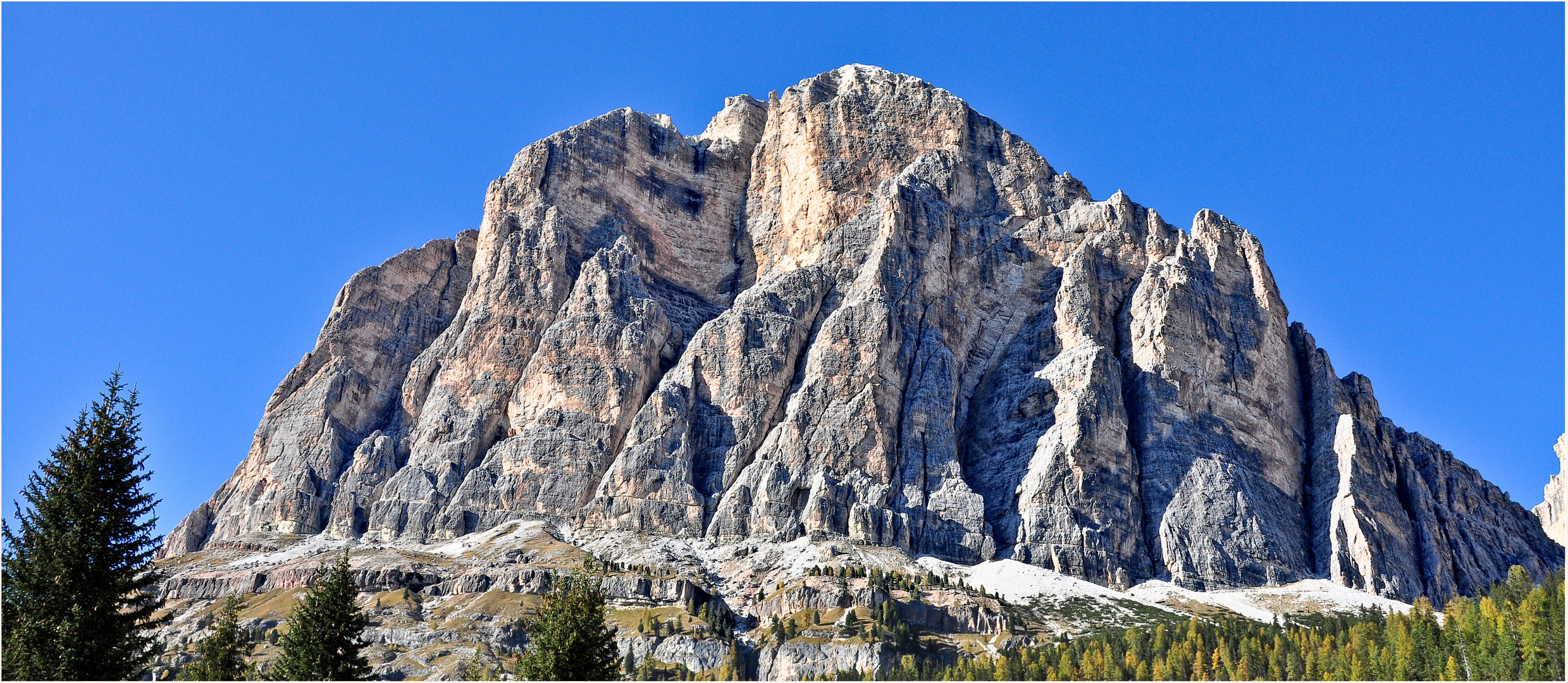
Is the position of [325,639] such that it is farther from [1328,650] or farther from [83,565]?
[1328,650]

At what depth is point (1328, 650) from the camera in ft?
538

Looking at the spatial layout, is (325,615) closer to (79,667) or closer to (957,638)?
(79,667)

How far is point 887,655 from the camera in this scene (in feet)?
619

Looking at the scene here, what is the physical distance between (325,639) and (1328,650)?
139160 mm

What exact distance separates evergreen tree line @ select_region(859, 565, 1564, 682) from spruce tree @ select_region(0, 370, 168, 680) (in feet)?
447

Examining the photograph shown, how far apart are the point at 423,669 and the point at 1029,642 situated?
90.3 meters

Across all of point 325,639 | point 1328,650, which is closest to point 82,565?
point 325,639

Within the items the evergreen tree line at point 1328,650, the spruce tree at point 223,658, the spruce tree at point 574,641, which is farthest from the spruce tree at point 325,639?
the evergreen tree line at point 1328,650

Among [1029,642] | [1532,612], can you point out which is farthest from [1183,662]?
[1532,612]

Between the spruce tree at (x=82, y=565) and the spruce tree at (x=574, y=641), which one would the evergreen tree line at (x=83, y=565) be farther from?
the spruce tree at (x=574, y=641)

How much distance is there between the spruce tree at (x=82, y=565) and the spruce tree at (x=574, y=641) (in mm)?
20051

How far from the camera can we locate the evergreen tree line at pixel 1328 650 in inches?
5591

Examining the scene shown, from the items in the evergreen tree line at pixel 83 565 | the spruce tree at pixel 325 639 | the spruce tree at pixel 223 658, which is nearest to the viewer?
the evergreen tree line at pixel 83 565

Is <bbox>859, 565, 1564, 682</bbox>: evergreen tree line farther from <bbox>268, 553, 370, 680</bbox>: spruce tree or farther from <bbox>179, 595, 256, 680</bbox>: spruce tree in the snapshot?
<bbox>268, 553, 370, 680</bbox>: spruce tree
